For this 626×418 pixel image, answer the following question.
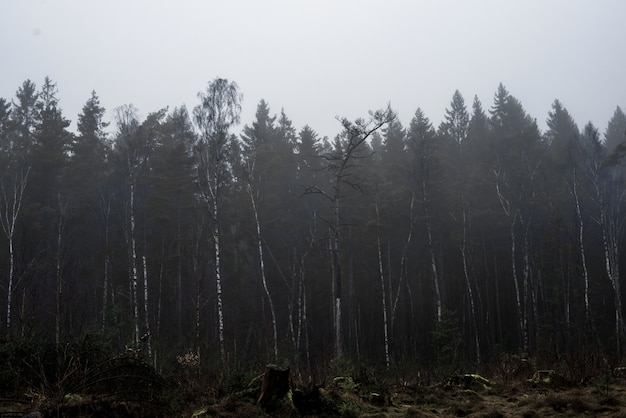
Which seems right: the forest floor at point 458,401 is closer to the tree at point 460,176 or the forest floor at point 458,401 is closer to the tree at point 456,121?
the tree at point 460,176

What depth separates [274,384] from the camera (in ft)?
20.8

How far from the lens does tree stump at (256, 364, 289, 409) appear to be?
20.6ft

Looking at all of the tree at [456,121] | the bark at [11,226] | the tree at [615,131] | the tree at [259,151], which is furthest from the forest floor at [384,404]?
the tree at [615,131]

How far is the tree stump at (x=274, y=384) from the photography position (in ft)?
20.6

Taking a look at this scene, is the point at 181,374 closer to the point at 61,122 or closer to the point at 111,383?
the point at 111,383

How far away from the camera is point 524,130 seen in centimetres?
3266

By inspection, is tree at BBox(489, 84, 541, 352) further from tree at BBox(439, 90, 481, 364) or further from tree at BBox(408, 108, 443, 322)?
tree at BBox(408, 108, 443, 322)

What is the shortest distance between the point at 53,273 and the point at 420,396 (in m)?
21.5

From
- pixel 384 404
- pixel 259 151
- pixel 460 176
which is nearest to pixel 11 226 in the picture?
pixel 259 151

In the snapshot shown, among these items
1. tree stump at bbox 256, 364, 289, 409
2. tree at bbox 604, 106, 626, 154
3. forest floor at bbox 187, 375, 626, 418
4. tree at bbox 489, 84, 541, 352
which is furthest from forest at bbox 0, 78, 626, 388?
tree stump at bbox 256, 364, 289, 409

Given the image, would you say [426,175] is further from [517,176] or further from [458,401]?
[458,401]

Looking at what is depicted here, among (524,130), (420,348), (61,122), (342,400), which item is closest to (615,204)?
(524,130)

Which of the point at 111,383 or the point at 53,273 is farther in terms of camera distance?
the point at 53,273

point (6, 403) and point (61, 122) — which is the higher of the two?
point (61, 122)
